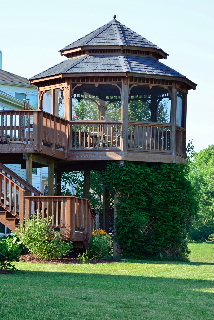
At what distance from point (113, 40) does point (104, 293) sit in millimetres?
15733

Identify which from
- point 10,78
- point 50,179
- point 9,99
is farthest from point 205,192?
point 50,179

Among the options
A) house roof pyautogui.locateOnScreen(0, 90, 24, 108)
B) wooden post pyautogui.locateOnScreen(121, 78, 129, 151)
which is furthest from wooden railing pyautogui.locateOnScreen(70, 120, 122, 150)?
house roof pyautogui.locateOnScreen(0, 90, 24, 108)

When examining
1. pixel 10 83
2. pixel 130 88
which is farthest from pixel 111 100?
pixel 10 83

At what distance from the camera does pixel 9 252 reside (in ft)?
70.8

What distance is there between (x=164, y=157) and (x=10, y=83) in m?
20.3

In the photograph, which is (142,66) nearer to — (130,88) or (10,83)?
(130,88)

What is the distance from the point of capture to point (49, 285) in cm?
1686

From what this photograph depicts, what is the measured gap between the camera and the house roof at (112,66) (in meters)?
28.5

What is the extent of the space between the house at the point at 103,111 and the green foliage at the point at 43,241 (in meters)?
1.80

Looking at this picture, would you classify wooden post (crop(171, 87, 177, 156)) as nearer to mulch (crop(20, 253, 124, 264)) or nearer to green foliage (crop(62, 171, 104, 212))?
mulch (crop(20, 253, 124, 264))

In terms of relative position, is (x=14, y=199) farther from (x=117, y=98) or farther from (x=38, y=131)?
(x=117, y=98)

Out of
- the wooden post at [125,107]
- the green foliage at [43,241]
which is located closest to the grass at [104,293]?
the green foliage at [43,241]

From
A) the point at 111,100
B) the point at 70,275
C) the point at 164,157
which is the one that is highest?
the point at 111,100

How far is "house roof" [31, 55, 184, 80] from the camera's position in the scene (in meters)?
28.5
